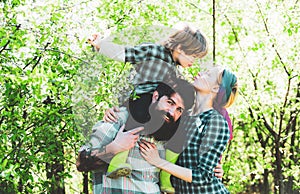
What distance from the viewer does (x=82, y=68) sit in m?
2.65

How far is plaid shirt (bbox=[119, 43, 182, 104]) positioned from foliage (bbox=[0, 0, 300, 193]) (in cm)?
5

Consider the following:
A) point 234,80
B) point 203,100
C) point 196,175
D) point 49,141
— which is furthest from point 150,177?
point 49,141

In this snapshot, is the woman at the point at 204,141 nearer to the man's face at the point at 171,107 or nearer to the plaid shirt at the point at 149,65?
the man's face at the point at 171,107

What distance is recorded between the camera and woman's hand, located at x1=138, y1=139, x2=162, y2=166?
2420 mm

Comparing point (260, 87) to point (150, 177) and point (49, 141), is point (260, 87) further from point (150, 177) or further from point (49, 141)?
point (150, 177)

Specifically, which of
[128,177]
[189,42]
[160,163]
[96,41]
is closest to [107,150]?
[128,177]

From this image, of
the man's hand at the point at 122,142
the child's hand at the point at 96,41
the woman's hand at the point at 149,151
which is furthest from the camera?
the child's hand at the point at 96,41

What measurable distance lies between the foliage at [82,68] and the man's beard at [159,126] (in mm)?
197

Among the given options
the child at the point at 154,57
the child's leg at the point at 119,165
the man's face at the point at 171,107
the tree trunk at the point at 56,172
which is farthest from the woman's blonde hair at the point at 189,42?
the tree trunk at the point at 56,172

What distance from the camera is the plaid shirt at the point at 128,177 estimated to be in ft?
7.79

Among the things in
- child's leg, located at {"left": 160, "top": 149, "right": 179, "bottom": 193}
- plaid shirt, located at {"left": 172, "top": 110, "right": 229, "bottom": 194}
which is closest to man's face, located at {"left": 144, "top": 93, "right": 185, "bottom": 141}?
child's leg, located at {"left": 160, "top": 149, "right": 179, "bottom": 193}

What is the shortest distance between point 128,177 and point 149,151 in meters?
0.16

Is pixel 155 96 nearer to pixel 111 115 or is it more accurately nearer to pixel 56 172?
pixel 111 115

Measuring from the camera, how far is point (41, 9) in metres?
3.47
